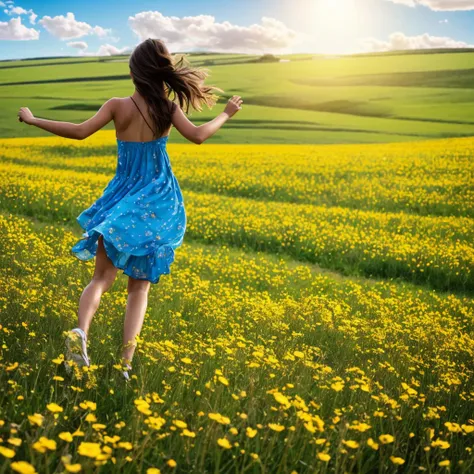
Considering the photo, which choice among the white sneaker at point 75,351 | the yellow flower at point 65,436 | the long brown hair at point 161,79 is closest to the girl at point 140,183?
the long brown hair at point 161,79

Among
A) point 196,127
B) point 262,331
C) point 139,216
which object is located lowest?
point 262,331

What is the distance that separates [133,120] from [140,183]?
43 centimetres

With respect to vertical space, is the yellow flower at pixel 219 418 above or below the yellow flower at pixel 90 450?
below

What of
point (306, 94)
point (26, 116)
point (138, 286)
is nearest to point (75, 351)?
point (138, 286)

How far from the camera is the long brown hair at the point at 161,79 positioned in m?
3.98

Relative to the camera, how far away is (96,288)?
3.94 m

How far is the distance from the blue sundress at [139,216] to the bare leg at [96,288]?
0.08m

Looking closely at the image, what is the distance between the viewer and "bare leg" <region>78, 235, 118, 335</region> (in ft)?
12.6

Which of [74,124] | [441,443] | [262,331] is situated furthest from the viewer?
[262,331]

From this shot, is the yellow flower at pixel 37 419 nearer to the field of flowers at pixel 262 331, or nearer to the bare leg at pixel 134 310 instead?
the field of flowers at pixel 262 331

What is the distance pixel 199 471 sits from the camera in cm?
250

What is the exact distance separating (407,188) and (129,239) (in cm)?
1353

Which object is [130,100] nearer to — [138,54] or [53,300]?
[138,54]

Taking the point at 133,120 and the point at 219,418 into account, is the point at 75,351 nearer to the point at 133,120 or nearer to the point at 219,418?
the point at 219,418
